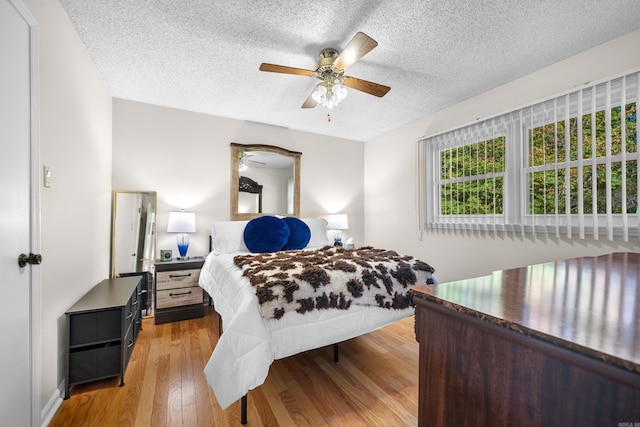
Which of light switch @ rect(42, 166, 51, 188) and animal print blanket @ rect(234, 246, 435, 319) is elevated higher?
light switch @ rect(42, 166, 51, 188)

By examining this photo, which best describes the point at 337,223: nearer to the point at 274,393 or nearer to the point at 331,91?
Answer: the point at 331,91

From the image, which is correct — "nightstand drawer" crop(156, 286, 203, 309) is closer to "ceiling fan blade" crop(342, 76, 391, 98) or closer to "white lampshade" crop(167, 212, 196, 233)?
"white lampshade" crop(167, 212, 196, 233)

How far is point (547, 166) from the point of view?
2391 mm

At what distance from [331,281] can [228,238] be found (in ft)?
5.58

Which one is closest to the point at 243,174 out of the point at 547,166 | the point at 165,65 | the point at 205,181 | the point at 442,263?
the point at 205,181

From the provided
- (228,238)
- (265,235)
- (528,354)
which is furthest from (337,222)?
(528,354)

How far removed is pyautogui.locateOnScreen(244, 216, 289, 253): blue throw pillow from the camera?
2.91 m

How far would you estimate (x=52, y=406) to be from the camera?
152 centimetres

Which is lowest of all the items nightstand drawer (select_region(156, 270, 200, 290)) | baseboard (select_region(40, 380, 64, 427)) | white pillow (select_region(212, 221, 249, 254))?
baseboard (select_region(40, 380, 64, 427))

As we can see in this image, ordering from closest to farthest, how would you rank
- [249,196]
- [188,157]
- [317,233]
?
[188,157] < [317,233] < [249,196]

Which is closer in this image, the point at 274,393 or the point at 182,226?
the point at 274,393

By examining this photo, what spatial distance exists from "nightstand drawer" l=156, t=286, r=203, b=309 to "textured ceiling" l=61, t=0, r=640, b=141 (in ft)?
7.15

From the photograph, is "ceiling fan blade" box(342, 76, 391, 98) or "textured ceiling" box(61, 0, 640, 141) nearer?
"textured ceiling" box(61, 0, 640, 141)

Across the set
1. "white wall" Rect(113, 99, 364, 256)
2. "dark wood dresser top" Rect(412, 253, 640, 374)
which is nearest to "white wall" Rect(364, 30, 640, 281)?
"white wall" Rect(113, 99, 364, 256)
